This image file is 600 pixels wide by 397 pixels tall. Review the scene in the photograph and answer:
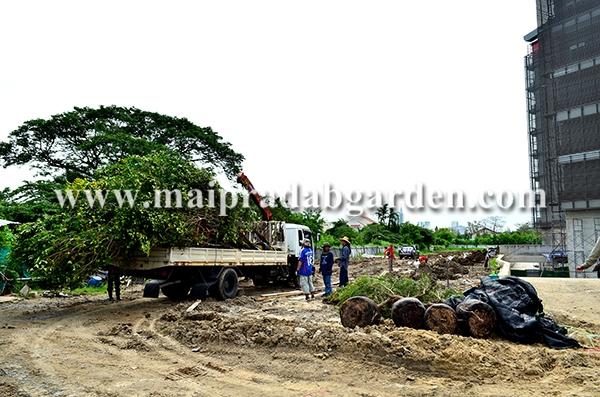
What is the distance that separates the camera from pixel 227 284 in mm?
13266

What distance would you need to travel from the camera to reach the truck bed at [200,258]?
37.1 feet

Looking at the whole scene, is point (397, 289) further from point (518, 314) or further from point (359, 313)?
point (518, 314)

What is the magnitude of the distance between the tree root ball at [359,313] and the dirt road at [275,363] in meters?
0.48

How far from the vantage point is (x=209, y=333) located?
7.77 metres

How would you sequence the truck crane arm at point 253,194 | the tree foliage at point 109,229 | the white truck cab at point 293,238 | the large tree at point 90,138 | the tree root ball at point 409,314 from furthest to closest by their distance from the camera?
1. the large tree at point 90,138
2. the white truck cab at point 293,238
3. the truck crane arm at point 253,194
4. the tree foliage at point 109,229
5. the tree root ball at point 409,314

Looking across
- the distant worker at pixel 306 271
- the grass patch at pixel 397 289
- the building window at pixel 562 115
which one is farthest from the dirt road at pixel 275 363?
the building window at pixel 562 115

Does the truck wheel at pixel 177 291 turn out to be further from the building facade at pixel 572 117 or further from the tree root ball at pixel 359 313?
the building facade at pixel 572 117

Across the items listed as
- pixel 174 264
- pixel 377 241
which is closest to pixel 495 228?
pixel 377 241

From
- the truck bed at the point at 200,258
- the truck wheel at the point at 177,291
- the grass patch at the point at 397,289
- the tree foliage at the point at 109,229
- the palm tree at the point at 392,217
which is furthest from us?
the palm tree at the point at 392,217

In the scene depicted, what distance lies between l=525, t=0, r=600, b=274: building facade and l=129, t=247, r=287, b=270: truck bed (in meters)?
19.2

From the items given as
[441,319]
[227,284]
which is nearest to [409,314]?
[441,319]

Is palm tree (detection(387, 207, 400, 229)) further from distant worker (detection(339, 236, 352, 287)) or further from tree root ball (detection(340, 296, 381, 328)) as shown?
tree root ball (detection(340, 296, 381, 328))

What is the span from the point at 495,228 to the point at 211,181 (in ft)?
339

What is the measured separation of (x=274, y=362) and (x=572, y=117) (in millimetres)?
29639
